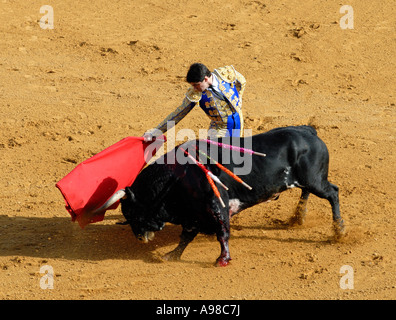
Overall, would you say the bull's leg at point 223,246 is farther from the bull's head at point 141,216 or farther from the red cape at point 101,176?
the red cape at point 101,176

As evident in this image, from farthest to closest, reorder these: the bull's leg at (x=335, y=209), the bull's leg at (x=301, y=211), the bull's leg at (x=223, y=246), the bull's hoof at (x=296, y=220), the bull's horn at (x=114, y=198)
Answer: the bull's hoof at (x=296, y=220), the bull's leg at (x=301, y=211), the bull's leg at (x=335, y=209), the bull's leg at (x=223, y=246), the bull's horn at (x=114, y=198)

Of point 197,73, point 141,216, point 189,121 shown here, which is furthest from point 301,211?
point 189,121

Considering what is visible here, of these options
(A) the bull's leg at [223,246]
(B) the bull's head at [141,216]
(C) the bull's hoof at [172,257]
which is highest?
(B) the bull's head at [141,216]

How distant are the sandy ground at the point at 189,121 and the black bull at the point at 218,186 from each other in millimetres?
400

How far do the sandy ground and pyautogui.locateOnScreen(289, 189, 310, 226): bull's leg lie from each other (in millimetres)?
116

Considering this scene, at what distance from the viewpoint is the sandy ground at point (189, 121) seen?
24.3ft

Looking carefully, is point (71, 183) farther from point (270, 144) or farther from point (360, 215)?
point (360, 215)

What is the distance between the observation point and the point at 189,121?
1105 cm

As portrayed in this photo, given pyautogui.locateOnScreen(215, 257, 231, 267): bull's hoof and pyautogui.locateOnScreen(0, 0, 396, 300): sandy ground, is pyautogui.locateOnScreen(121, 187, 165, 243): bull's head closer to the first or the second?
pyautogui.locateOnScreen(0, 0, 396, 300): sandy ground

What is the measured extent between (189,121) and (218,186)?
12.2ft

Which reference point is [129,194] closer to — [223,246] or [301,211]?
[223,246]

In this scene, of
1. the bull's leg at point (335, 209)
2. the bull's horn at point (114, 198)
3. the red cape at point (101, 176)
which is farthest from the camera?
the bull's leg at point (335, 209)

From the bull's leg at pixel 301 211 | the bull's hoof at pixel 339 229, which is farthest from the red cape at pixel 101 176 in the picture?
the bull's hoof at pixel 339 229

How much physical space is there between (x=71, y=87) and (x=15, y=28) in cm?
235
